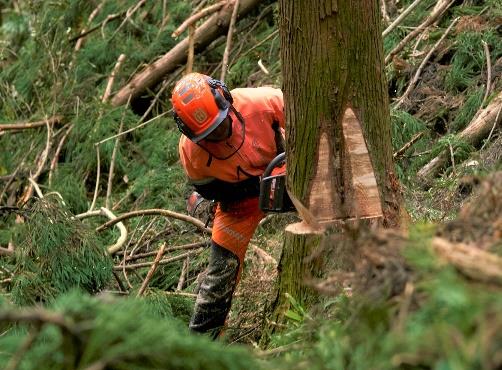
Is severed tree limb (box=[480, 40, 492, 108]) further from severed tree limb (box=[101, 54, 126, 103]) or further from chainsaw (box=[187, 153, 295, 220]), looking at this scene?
severed tree limb (box=[101, 54, 126, 103])

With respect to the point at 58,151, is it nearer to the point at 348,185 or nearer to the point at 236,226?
the point at 236,226

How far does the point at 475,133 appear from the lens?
19.0 feet

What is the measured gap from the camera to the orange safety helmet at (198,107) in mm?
4547

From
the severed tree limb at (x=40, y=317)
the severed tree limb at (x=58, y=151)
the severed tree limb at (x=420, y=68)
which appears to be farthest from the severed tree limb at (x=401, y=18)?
the severed tree limb at (x=40, y=317)

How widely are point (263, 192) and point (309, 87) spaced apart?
2.63ft

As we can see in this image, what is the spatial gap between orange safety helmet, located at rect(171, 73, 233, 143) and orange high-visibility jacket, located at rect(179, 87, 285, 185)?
0.60 feet

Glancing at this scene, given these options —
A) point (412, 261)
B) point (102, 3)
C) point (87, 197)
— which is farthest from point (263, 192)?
point (102, 3)

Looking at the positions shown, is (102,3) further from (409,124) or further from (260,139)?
(260,139)

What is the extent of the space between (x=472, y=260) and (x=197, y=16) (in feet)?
18.5

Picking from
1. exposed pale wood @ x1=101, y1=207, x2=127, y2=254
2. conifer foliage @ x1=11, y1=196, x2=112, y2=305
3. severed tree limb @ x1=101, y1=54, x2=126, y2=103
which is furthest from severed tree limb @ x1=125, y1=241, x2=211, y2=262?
severed tree limb @ x1=101, y1=54, x2=126, y2=103

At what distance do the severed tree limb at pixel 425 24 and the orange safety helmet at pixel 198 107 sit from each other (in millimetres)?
2572

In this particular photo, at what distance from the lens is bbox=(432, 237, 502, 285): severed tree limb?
1916mm

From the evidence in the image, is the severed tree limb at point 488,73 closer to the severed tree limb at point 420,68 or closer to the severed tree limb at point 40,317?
the severed tree limb at point 420,68

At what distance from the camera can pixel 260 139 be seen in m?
4.82
